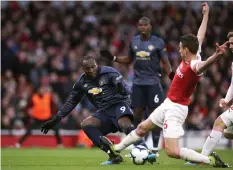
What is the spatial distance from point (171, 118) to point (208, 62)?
111 cm

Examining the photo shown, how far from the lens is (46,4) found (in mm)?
25891

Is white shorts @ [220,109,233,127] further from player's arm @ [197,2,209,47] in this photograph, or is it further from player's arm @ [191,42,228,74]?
player's arm @ [191,42,228,74]

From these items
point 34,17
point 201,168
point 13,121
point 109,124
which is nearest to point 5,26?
point 34,17

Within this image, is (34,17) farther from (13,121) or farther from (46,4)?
(13,121)

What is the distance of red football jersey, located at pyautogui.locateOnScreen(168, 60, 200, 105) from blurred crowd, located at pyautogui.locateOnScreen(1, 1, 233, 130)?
10.5 meters

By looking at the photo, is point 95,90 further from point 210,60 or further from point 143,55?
point 210,60

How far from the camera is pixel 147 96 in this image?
46.1 ft

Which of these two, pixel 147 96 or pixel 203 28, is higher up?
pixel 203 28

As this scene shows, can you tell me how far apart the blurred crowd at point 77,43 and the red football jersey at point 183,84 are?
10470 mm

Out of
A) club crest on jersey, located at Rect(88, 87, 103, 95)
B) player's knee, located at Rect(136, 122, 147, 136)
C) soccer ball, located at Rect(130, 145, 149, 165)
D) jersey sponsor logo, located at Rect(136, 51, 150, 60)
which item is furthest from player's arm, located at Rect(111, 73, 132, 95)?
jersey sponsor logo, located at Rect(136, 51, 150, 60)

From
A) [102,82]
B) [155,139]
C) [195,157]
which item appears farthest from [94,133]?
[195,157]

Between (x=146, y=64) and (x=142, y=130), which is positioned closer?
(x=142, y=130)

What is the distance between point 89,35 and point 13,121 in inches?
196

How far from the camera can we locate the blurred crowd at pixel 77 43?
70.2 feet
